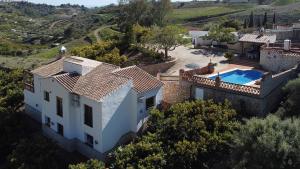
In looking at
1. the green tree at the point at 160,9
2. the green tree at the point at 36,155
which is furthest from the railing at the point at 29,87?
the green tree at the point at 160,9

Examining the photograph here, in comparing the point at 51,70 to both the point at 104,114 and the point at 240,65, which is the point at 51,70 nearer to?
the point at 104,114

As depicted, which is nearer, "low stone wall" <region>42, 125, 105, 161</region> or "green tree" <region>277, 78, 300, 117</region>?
"green tree" <region>277, 78, 300, 117</region>

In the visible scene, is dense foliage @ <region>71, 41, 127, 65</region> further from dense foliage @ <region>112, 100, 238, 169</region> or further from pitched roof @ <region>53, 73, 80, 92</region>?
dense foliage @ <region>112, 100, 238, 169</region>

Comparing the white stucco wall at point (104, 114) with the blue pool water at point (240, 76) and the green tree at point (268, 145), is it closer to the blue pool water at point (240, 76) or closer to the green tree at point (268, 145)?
the blue pool water at point (240, 76)

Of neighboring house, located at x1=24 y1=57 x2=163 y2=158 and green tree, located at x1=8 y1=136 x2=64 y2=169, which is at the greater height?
neighboring house, located at x1=24 y1=57 x2=163 y2=158

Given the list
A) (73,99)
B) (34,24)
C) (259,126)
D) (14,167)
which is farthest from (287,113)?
(34,24)

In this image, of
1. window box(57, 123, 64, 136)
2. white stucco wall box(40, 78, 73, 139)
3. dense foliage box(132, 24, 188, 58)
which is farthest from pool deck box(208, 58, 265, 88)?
window box(57, 123, 64, 136)

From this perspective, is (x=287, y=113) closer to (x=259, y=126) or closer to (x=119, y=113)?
(x=259, y=126)

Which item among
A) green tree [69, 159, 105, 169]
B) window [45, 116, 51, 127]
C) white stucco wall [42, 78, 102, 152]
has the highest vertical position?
white stucco wall [42, 78, 102, 152]
